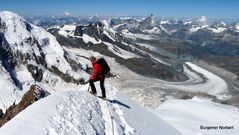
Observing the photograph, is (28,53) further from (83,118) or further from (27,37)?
(83,118)

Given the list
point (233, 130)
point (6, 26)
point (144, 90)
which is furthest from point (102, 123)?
point (144, 90)

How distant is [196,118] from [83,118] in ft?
78.1

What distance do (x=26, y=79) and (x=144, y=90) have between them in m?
57.6

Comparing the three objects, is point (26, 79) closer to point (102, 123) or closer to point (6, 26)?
point (6, 26)

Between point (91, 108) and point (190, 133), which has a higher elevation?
point (91, 108)

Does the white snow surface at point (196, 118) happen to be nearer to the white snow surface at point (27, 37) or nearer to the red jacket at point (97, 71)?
the red jacket at point (97, 71)

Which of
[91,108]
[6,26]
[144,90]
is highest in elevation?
[91,108]

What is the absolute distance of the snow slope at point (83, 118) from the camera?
59.9ft

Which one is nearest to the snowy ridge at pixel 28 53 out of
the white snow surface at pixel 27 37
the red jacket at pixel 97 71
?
the white snow surface at pixel 27 37

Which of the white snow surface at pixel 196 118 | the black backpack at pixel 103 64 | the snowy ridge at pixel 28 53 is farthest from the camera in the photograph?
the snowy ridge at pixel 28 53

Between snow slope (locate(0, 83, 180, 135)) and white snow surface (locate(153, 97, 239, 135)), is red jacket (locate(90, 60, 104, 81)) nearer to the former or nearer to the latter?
snow slope (locate(0, 83, 180, 135))

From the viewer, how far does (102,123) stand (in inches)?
956

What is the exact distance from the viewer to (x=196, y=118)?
43.7 metres

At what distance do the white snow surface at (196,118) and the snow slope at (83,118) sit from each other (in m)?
4.24
